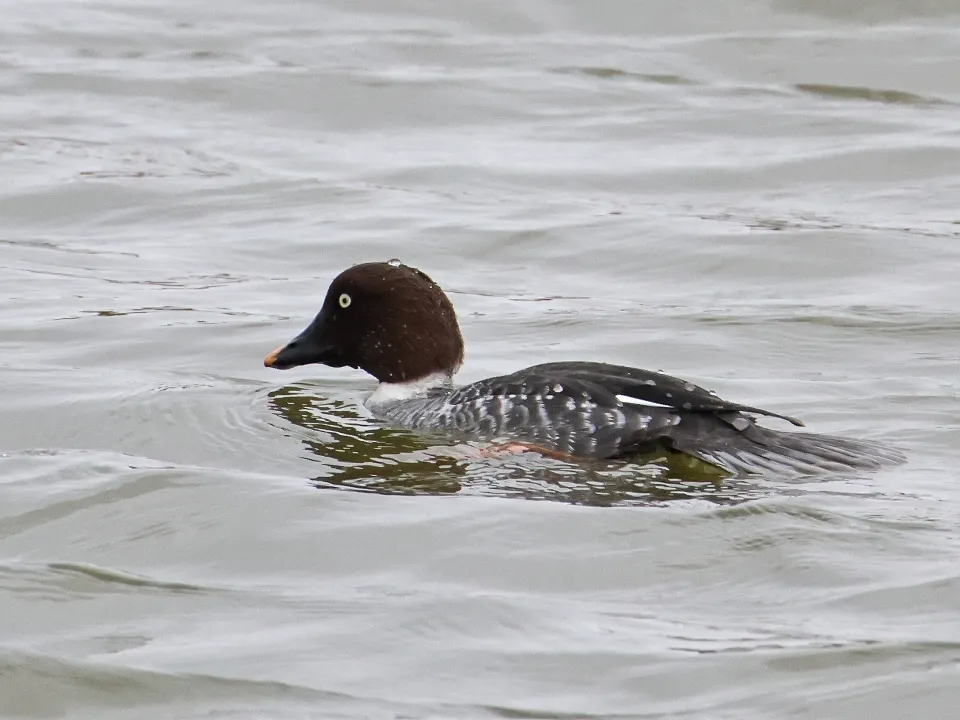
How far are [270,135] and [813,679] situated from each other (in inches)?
426

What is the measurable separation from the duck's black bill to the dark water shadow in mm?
483

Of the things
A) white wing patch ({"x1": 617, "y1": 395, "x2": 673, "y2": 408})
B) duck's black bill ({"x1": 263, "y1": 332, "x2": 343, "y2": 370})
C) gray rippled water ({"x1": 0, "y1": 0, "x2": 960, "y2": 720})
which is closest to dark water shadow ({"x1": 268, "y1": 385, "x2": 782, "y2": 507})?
gray rippled water ({"x1": 0, "y1": 0, "x2": 960, "y2": 720})

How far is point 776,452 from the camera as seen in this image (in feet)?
22.3

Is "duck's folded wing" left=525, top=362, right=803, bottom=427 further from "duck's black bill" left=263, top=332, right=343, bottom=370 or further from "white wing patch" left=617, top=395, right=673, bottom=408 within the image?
"duck's black bill" left=263, top=332, right=343, bottom=370

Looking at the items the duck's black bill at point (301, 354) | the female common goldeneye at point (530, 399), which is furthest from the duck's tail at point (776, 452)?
the duck's black bill at point (301, 354)

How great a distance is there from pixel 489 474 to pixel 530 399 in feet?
1.45

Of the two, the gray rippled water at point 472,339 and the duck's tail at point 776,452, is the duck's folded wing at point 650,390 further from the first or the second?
the gray rippled water at point 472,339

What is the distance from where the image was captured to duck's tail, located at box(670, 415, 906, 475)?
22.1ft

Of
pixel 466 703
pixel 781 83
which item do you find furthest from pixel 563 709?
pixel 781 83

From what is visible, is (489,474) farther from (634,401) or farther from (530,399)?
(634,401)

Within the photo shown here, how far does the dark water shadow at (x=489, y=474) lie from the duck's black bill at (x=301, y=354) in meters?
0.48

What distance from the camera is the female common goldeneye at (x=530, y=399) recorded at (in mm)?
6863

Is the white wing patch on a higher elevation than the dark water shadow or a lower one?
higher

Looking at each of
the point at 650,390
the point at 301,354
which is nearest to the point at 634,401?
the point at 650,390
